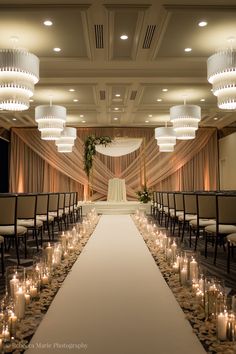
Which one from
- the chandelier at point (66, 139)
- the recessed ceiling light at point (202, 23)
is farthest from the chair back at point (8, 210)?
the chandelier at point (66, 139)

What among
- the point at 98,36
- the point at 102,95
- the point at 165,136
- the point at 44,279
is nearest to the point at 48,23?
the point at 98,36

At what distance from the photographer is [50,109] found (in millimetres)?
7941

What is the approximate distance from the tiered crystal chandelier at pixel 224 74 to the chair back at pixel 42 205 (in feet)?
10.1

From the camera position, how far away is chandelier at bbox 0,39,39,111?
5227mm

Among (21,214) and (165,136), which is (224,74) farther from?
(165,136)

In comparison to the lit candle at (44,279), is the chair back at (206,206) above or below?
above

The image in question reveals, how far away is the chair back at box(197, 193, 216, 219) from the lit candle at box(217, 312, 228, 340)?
123 inches

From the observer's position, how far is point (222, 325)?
2.00m

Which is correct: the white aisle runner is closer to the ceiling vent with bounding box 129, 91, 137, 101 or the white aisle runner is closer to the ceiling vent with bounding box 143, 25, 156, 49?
the ceiling vent with bounding box 143, 25, 156, 49

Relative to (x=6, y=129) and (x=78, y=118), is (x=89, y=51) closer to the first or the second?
(x=78, y=118)

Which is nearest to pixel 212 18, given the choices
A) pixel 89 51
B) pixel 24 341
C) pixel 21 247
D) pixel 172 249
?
pixel 89 51

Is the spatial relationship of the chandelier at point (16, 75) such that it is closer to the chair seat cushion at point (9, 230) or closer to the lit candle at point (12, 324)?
the chair seat cushion at point (9, 230)

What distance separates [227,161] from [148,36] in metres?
8.81

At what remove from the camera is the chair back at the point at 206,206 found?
5055 mm
